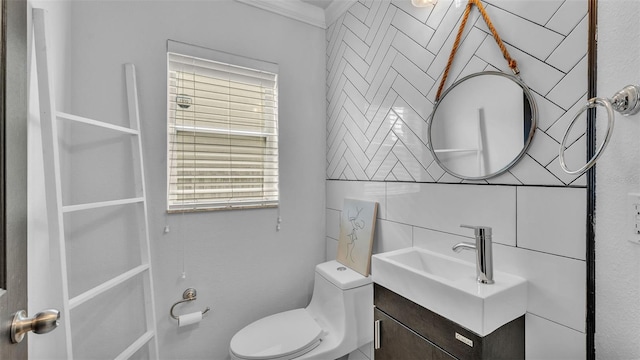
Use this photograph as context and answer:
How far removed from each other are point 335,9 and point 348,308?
194cm

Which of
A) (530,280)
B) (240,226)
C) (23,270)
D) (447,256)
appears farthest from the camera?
(240,226)

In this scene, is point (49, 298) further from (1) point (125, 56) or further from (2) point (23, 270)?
(1) point (125, 56)

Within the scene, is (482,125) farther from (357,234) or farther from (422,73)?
(357,234)

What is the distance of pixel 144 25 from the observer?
4.93ft

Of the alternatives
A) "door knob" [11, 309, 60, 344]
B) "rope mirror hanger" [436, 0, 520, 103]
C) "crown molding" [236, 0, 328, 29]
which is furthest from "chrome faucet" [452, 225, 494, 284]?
"crown molding" [236, 0, 328, 29]

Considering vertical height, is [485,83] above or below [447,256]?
above

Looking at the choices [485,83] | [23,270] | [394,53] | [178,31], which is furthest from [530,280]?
[178,31]

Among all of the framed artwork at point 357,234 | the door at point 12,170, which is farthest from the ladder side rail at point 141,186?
the framed artwork at point 357,234

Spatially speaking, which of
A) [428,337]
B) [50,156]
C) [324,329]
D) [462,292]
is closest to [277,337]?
[324,329]

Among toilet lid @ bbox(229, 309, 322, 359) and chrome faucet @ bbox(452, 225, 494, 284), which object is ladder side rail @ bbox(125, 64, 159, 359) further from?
chrome faucet @ bbox(452, 225, 494, 284)

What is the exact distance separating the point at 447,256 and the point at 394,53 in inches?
41.9

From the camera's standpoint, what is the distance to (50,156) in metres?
1.00

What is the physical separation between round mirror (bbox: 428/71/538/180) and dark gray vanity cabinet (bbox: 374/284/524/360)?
0.56 m

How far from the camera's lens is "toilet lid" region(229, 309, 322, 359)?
1.36 m
